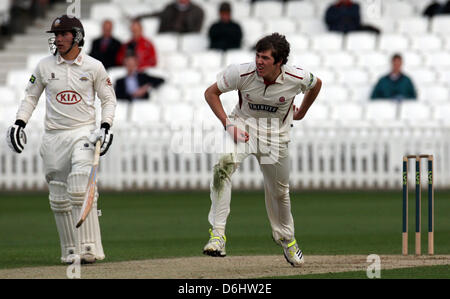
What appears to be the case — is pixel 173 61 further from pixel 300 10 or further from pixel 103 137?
pixel 103 137

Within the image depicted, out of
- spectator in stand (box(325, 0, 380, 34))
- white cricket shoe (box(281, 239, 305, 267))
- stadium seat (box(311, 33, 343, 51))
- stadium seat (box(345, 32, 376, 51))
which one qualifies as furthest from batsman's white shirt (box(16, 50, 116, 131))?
spectator in stand (box(325, 0, 380, 34))

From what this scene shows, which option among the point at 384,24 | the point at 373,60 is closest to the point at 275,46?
the point at 373,60

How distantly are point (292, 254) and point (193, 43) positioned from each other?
11586mm

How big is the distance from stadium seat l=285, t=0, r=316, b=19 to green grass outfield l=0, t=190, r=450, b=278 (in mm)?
4417

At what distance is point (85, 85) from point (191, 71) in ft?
32.2

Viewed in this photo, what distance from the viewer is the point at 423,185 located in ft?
55.2

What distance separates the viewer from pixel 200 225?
1245cm

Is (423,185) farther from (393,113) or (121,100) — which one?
(121,100)

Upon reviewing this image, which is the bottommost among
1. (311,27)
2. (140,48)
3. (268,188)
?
(268,188)

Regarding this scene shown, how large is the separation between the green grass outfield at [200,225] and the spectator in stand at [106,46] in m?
2.95

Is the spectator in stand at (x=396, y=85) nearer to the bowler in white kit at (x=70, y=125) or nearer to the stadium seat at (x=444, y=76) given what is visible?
the stadium seat at (x=444, y=76)

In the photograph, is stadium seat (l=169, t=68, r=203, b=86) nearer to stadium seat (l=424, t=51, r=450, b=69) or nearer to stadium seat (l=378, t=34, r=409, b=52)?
stadium seat (l=378, t=34, r=409, b=52)
